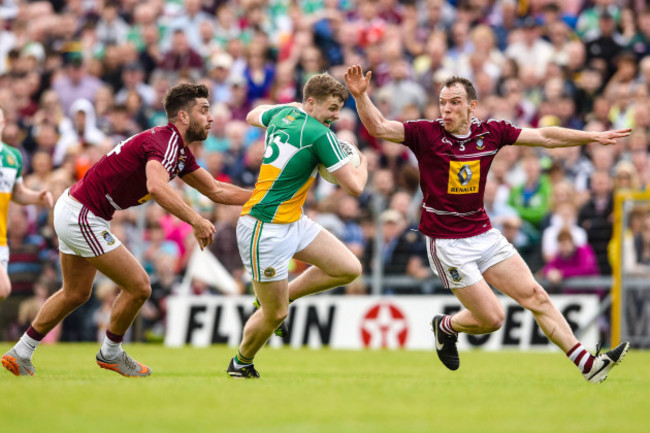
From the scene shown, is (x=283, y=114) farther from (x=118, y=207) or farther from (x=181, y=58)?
(x=181, y=58)

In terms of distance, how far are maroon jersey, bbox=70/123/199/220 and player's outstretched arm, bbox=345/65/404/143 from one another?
1.53m

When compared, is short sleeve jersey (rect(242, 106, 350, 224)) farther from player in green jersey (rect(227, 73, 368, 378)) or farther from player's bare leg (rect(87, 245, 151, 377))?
player's bare leg (rect(87, 245, 151, 377))

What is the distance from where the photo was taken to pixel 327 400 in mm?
7336

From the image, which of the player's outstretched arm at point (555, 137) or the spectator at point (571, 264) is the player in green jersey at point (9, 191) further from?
the spectator at point (571, 264)

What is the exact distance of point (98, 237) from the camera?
9164mm

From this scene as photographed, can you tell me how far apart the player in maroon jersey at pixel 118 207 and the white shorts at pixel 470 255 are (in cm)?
182

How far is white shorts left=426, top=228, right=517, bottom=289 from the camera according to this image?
369 inches

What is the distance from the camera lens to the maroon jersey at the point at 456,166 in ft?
30.9

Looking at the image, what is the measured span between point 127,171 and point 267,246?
4.42 ft

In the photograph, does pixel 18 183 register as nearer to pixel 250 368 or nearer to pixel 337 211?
pixel 250 368

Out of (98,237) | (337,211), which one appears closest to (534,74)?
(337,211)

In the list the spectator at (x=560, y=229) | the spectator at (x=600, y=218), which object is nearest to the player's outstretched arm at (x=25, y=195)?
the spectator at (x=560, y=229)

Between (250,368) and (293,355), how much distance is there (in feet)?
14.8

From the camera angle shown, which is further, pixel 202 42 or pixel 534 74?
pixel 202 42
